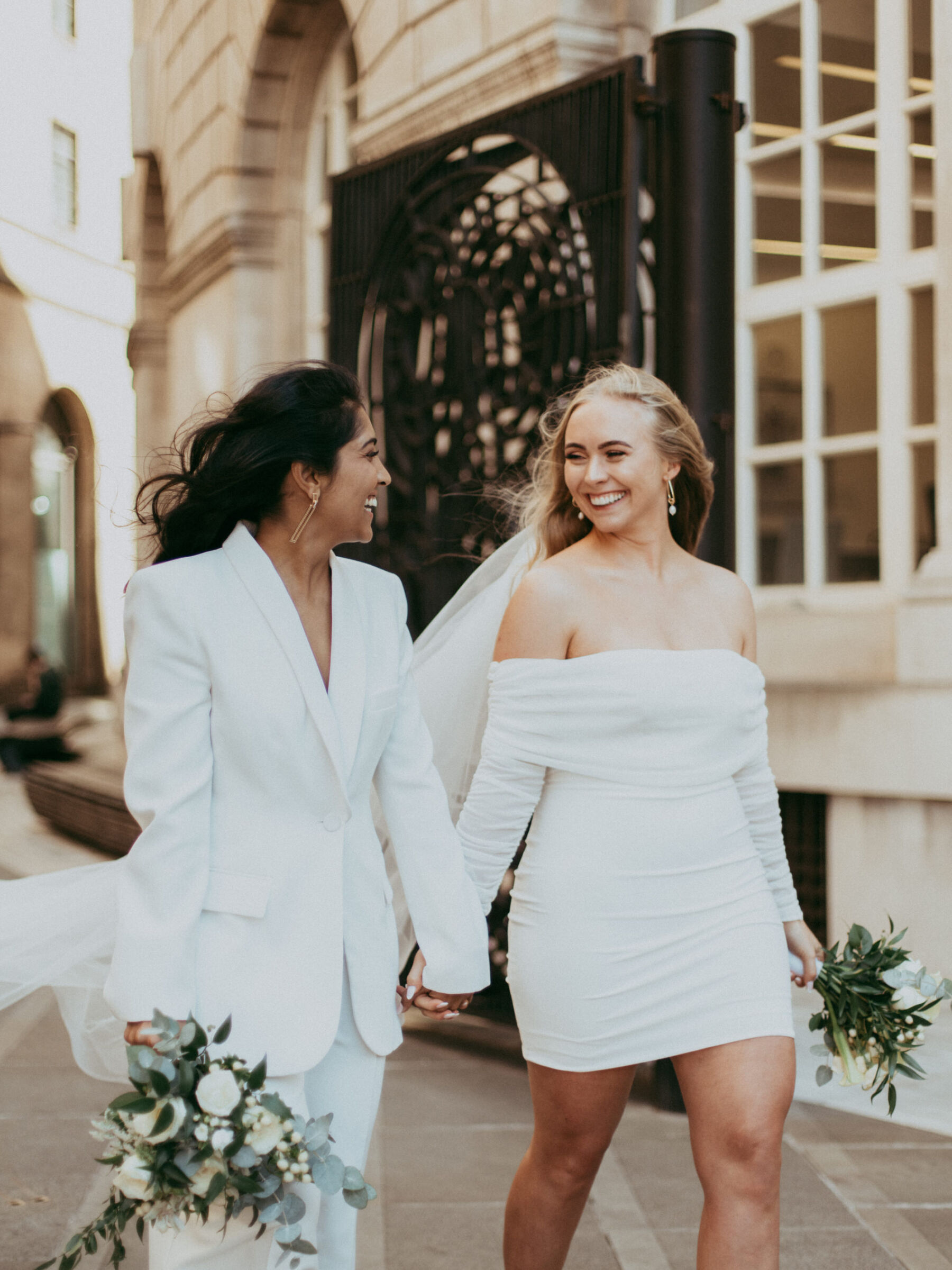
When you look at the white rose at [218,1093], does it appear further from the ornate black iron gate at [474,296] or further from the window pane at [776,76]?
the window pane at [776,76]

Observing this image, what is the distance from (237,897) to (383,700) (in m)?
0.42

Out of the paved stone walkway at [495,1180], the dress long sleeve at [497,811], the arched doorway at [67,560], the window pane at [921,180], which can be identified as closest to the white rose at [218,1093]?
the dress long sleeve at [497,811]

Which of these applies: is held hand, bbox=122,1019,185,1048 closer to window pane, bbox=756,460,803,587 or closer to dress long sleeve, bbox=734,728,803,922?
dress long sleeve, bbox=734,728,803,922

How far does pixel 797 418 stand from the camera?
6.66 meters

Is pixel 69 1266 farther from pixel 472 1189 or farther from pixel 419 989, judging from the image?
pixel 472 1189

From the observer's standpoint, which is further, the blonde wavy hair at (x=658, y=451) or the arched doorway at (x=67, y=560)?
the arched doorway at (x=67, y=560)

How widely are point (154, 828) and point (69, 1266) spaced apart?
81 cm

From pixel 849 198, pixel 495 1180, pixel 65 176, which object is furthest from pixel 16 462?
pixel 495 1180

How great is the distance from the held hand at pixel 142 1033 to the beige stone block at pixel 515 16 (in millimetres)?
5738

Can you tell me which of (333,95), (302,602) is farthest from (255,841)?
(333,95)

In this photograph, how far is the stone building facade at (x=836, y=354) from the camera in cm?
559

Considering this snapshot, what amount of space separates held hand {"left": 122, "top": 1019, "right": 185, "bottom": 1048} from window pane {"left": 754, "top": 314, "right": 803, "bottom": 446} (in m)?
5.01

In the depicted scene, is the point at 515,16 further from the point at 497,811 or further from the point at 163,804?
the point at 163,804

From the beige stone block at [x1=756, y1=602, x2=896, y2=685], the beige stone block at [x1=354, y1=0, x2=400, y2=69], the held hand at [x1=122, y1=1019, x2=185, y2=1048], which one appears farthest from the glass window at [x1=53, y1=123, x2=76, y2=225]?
the held hand at [x1=122, y1=1019, x2=185, y2=1048]
